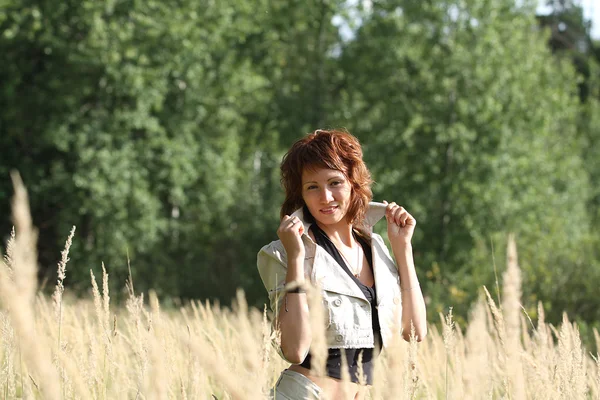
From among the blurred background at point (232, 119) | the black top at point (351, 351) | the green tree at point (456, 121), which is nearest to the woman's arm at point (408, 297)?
the black top at point (351, 351)

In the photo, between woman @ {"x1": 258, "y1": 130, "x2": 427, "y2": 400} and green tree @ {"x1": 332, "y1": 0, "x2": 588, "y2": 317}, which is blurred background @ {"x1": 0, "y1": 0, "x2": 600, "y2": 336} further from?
woman @ {"x1": 258, "y1": 130, "x2": 427, "y2": 400}

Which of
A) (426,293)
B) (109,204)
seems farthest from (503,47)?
(109,204)

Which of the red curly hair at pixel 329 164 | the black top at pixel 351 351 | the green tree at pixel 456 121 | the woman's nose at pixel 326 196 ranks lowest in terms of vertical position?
the black top at pixel 351 351

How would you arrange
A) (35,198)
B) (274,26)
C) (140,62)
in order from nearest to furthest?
(140,62)
(35,198)
(274,26)

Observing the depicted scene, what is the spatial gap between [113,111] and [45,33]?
2.02 metres

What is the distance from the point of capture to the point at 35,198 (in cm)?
1722

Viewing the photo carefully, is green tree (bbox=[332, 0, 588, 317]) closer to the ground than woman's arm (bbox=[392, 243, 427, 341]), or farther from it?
farther from it

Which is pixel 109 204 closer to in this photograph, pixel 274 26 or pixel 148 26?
pixel 148 26

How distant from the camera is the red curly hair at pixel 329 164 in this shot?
2.83 meters

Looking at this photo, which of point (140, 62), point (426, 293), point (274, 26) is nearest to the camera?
point (426, 293)

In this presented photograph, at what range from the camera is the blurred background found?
53.1 ft

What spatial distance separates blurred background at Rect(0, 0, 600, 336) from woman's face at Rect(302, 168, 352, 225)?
12.2 metres

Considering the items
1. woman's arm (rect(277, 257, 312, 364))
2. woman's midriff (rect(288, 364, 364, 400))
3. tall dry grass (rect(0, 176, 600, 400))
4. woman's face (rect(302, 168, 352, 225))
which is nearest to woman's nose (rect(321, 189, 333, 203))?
woman's face (rect(302, 168, 352, 225))

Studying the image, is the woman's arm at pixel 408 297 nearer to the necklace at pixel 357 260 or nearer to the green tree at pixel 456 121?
the necklace at pixel 357 260
